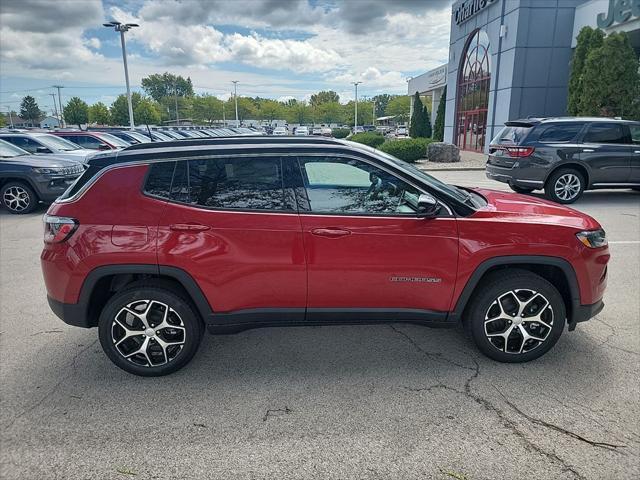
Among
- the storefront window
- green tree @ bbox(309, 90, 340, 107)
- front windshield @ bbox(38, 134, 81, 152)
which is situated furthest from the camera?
green tree @ bbox(309, 90, 340, 107)

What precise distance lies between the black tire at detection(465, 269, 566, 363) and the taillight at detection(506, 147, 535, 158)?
7.16 m

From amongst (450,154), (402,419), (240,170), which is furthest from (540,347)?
(450,154)

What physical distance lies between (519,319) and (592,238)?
Result: 81 centimetres

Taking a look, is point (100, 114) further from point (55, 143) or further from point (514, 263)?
point (514, 263)

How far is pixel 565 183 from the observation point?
966 cm

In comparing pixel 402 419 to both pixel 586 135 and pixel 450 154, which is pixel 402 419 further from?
pixel 450 154

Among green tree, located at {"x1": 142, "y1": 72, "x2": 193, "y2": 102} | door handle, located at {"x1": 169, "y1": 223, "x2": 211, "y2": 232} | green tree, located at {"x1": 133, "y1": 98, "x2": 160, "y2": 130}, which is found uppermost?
green tree, located at {"x1": 142, "y1": 72, "x2": 193, "y2": 102}

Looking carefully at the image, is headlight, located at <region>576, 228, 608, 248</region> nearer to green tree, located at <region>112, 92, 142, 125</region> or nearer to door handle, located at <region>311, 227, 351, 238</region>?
door handle, located at <region>311, 227, 351, 238</region>

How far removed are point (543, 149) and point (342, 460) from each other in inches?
355

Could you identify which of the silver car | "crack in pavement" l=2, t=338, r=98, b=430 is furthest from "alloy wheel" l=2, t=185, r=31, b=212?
"crack in pavement" l=2, t=338, r=98, b=430

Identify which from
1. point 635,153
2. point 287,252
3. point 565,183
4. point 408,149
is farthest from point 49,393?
point 408,149

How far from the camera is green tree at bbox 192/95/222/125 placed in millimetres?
107250

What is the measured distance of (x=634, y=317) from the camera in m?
4.08

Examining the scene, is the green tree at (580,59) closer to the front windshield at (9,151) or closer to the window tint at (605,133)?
the window tint at (605,133)
